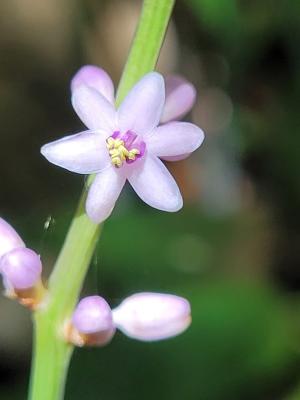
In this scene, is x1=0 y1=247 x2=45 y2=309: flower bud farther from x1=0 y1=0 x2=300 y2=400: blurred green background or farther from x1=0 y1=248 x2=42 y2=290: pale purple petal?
x1=0 y1=0 x2=300 y2=400: blurred green background

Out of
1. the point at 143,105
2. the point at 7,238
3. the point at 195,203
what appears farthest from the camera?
the point at 195,203

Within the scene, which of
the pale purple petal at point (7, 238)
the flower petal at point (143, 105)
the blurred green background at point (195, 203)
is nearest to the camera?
the flower petal at point (143, 105)

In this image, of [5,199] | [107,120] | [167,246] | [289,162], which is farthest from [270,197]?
[107,120]

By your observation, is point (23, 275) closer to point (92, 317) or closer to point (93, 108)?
point (92, 317)

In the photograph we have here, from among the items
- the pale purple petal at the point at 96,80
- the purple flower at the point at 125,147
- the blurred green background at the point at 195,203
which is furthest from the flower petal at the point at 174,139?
the blurred green background at the point at 195,203

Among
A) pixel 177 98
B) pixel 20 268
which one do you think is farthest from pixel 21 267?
pixel 177 98

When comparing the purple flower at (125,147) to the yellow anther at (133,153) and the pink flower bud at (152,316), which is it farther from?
the pink flower bud at (152,316)

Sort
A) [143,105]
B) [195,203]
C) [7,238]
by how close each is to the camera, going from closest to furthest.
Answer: [143,105] → [7,238] → [195,203]

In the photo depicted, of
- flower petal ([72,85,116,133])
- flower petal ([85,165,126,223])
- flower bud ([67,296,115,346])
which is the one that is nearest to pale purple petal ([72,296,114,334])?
flower bud ([67,296,115,346])
